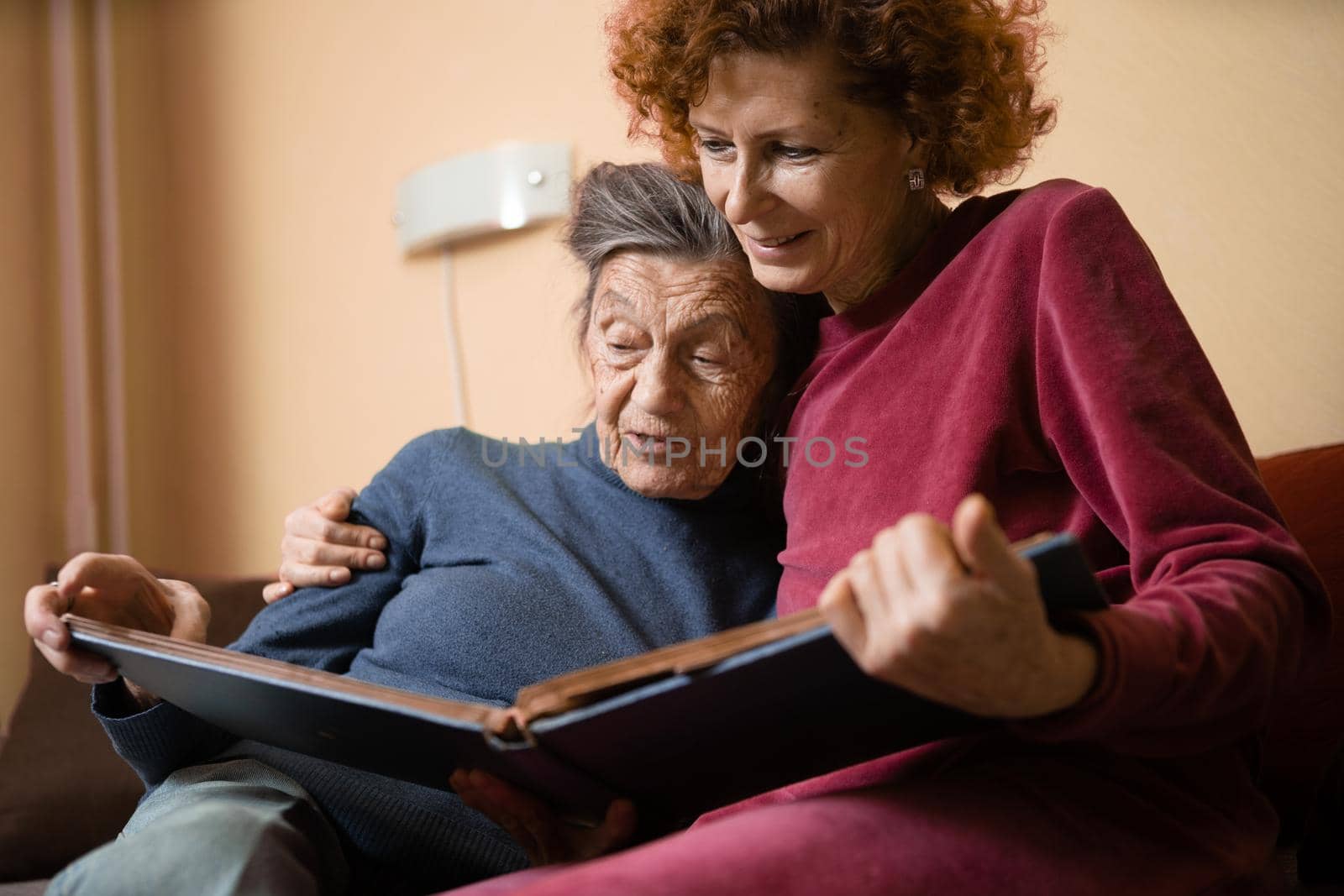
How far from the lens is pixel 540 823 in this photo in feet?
3.00

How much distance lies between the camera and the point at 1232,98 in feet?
4.60

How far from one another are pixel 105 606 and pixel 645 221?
0.64 metres

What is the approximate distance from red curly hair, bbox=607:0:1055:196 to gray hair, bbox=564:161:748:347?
0.11 meters

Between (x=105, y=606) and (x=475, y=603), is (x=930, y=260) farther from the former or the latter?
(x=105, y=606)

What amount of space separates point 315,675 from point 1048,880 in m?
0.46

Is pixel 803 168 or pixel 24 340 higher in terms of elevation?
pixel 803 168

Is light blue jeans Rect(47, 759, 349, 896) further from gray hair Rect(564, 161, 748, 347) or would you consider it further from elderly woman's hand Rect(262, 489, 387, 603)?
gray hair Rect(564, 161, 748, 347)

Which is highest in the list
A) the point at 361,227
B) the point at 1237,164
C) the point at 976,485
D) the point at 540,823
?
the point at 1237,164

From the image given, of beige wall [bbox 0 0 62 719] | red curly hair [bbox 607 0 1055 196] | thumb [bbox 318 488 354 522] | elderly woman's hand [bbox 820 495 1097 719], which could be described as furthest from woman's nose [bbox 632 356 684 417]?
beige wall [bbox 0 0 62 719]

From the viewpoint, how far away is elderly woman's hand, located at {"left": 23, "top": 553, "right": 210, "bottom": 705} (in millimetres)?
985

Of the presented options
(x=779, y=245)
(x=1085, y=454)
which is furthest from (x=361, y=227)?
(x=1085, y=454)

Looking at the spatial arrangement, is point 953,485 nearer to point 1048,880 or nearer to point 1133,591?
point 1133,591

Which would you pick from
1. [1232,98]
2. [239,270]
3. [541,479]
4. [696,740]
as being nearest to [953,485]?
[696,740]

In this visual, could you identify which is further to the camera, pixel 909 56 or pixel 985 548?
pixel 909 56
